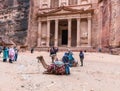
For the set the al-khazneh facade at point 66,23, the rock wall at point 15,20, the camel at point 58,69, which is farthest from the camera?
the rock wall at point 15,20

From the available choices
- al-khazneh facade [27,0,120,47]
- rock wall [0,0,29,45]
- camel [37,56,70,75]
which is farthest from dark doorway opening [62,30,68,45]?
camel [37,56,70,75]

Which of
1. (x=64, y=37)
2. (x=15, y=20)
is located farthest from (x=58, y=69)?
(x=64, y=37)

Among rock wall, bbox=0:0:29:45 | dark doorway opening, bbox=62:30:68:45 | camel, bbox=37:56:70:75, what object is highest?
rock wall, bbox=0:0:29:45

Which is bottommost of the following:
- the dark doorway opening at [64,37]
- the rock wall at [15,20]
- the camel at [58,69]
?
the camel at [58,69]

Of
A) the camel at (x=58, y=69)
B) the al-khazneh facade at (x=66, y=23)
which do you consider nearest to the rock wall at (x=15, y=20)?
the al-khazneh facade at (x=66, y=23)

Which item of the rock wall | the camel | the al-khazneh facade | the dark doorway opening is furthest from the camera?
the dark doorway opening

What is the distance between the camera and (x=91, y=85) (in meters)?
11.2

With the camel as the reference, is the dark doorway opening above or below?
above

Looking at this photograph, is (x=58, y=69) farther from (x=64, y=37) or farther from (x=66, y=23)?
(x=64, y=37)

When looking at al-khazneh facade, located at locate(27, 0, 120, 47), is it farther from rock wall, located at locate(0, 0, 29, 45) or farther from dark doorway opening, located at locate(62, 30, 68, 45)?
rock wall, located at locate(0, 0, 29, 45)

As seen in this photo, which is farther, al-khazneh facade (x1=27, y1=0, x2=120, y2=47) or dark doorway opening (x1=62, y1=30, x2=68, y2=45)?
dark doorway opening (x1=62, y1=30, x2=68, y2=45)

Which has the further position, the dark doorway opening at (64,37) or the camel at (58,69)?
the dark doorway opening at (64,37)

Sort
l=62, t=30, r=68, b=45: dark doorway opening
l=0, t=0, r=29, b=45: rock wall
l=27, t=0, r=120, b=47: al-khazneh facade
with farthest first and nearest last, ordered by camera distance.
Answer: l=62, t=30, r=68, b=45: dark doorway opening < l=0, t=0, r=29, b=45: rock wall < l=27, t=0, r=120, b=47: al-khazneh facade

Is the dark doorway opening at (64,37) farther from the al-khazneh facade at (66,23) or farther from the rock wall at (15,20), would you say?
the rock wall at (15,20)
